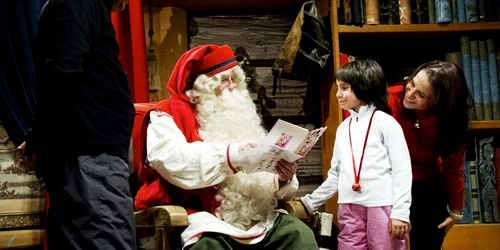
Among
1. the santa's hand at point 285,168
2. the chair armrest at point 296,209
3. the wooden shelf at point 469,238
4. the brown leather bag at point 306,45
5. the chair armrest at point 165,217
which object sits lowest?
the wooden shelf at point 469,238

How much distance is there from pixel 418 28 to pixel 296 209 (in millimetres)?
1167

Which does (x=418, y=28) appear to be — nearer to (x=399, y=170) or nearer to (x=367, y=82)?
(x=367, y=82)

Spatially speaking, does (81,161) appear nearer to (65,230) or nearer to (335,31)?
(65,230)

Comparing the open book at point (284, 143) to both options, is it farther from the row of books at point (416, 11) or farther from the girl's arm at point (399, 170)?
the row of books at point (416, 11)

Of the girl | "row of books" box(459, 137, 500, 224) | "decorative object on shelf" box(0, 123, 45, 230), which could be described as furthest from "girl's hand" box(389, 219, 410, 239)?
"decorative object on shelf" box(0, 123, 45, 230)

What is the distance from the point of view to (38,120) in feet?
4.97

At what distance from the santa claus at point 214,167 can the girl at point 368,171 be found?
0.24 m

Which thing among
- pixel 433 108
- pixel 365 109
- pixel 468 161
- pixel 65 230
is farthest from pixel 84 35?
pixel 468 161

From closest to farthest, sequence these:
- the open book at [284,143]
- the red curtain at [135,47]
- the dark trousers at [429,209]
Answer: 1. the open book at [284,143]
2. the dark trousers at [429,209]
3. the red curtain at [135,47]

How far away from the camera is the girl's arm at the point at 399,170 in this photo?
2023 millimetres

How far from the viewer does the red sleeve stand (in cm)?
230

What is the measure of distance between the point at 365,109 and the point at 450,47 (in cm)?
109

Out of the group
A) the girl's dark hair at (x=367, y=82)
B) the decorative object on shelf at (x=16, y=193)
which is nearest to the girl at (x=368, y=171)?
the girl's dark hair at (x=367, y=82)

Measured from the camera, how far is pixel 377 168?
2102mm
